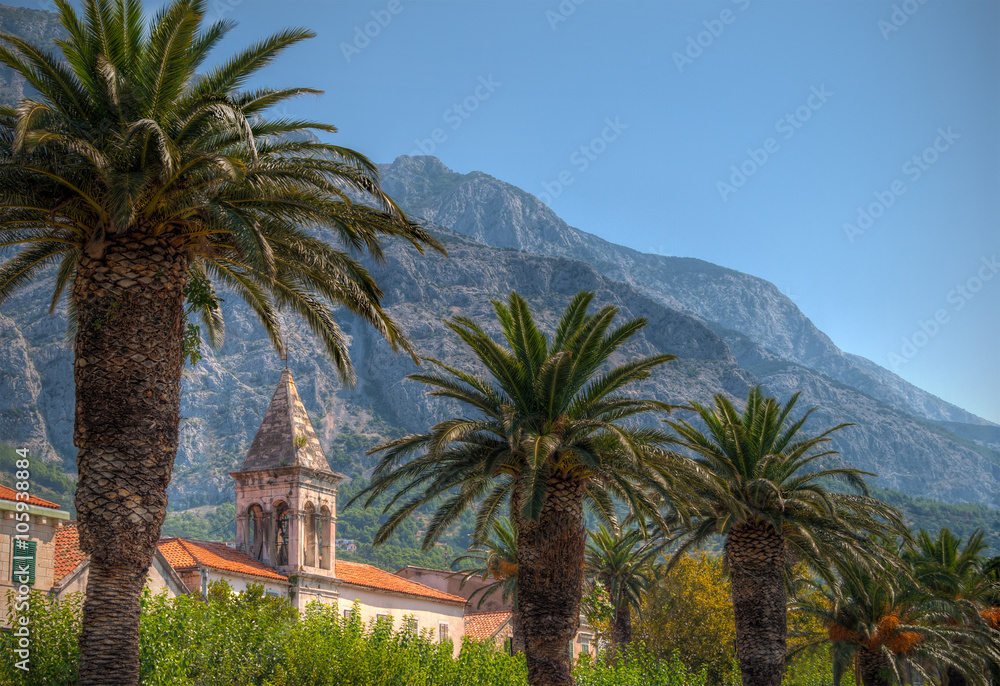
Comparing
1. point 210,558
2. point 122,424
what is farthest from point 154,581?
point 122,424

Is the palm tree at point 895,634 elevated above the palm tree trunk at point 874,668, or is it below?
above

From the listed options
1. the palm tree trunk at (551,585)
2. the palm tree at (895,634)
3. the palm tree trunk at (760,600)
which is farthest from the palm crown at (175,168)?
the palm tree at (895,634)

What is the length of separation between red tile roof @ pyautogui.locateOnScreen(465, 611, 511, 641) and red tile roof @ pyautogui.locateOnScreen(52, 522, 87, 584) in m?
30.6

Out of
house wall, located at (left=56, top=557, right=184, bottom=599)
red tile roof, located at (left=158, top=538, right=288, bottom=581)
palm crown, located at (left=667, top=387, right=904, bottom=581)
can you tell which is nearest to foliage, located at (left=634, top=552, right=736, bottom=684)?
red tile roof, located at (left=158, top=538, right=288, bottom=581)

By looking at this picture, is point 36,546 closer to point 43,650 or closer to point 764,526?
point 43,650

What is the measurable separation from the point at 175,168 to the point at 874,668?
1311 inches

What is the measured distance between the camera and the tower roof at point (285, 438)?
45.4m

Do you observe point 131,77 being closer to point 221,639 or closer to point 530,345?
point 530,345

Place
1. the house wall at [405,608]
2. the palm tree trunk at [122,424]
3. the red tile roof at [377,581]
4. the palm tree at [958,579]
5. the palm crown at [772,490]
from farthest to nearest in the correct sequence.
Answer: the red tile roof at [377,581] < the house wall at [405,608] < the palm tree at [958,579] < the palm crown at [772,490] < the palm tree trunk at [122,424]

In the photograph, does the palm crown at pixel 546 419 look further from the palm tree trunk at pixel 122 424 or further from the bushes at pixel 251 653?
the palm tree trunk at pixel 122 424

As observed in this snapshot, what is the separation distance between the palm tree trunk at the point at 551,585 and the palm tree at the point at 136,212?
28.9ft

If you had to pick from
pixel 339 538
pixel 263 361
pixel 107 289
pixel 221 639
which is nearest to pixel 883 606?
pixel 221 639

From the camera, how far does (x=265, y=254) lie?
14070 mm

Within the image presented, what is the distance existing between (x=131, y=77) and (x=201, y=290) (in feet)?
11.7
